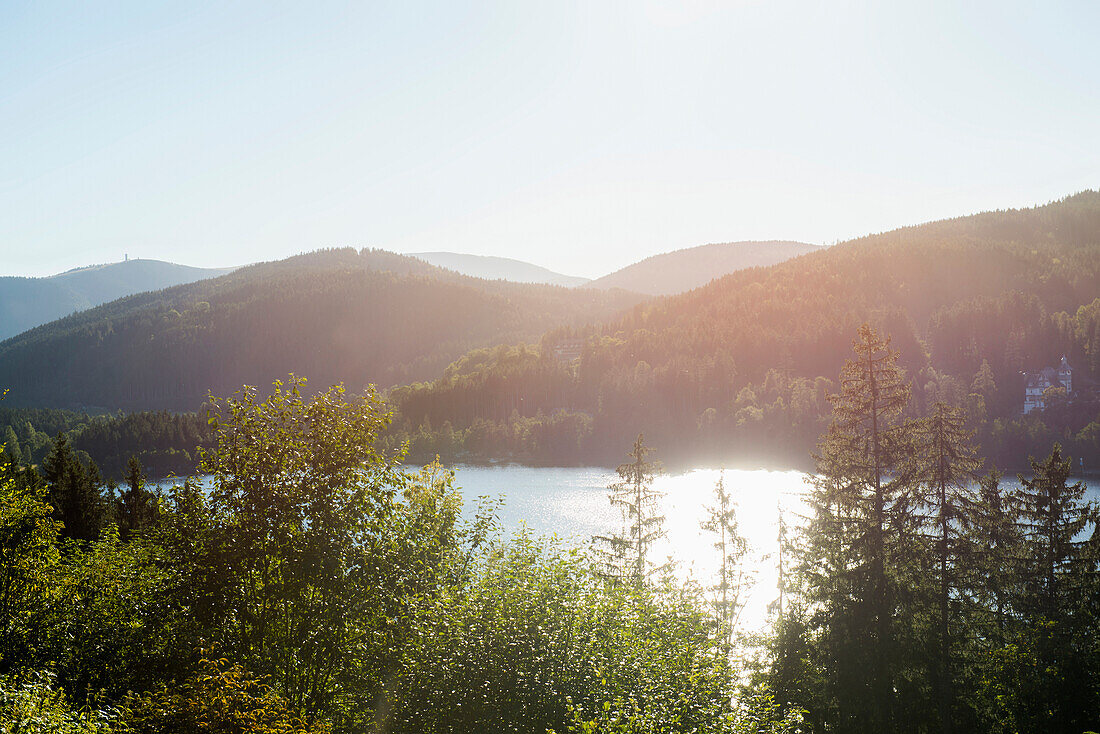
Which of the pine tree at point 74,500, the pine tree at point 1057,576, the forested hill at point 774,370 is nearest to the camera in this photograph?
the pine tree at point 1057,576

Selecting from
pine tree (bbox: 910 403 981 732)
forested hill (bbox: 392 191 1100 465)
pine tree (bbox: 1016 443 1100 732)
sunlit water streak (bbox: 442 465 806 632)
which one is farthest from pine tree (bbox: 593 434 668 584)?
forested hill (bbox: 392 191 1100 465)

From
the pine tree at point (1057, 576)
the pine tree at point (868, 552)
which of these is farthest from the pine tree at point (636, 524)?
the pine tree at point (1057, 576)

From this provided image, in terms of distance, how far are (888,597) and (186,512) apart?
861 inches

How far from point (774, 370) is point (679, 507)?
8128 cm

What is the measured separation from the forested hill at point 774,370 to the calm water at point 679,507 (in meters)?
18.0

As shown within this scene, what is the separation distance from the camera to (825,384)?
13762 centimetres

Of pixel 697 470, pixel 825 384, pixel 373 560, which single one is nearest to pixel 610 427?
pixel 697 470

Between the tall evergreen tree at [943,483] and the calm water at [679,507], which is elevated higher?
the tall evergreen tree at [943,483]

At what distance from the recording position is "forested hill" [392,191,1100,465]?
404 feet

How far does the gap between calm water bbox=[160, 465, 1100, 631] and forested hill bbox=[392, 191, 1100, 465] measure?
18010mm

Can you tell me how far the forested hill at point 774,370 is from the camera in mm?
123188

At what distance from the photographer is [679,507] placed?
3036 inches

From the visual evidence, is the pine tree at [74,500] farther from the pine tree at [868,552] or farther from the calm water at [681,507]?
the pine tree at [868,552]

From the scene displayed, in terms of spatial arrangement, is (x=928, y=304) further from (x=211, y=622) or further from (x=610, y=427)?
(x=211, y=622)
